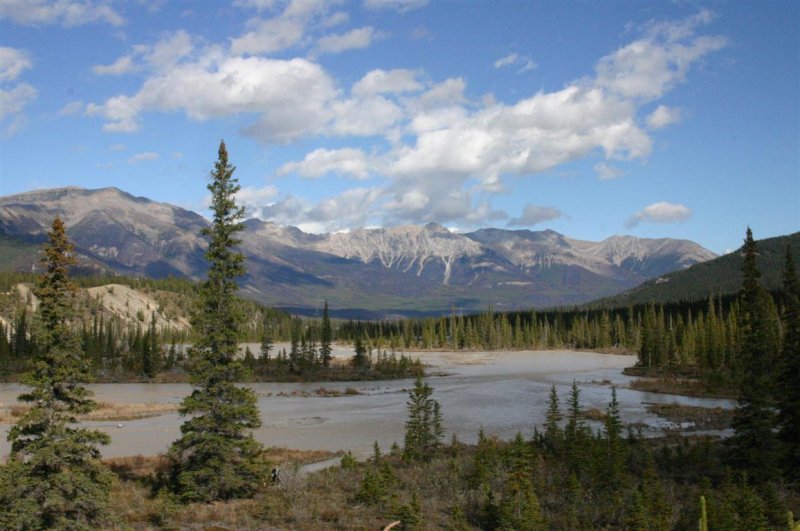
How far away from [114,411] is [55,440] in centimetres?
5117

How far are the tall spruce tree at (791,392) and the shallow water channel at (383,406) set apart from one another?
1771 cm

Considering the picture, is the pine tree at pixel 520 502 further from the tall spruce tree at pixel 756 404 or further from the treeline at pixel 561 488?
the tall spruce tree at pixel 756 404

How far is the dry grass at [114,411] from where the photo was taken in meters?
61.2

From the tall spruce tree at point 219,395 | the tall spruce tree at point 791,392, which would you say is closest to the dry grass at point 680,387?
the tall spruce tree at point 791,392

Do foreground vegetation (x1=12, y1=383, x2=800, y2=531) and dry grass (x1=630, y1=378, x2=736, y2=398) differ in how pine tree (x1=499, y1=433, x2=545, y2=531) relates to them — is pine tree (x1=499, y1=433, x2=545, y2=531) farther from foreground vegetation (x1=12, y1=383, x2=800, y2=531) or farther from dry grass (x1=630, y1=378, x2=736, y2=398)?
dry grass (x1=630, y1=378, x2=736, y2=398)

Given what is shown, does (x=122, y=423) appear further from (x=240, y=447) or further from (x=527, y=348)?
(x=527, y=348)

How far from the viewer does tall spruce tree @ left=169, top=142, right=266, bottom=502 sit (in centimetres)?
2613

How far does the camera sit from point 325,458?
4106cm

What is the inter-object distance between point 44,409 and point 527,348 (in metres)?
186

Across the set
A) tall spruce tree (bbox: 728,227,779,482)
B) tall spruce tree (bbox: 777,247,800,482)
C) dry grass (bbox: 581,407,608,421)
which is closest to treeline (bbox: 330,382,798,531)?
tall spruce tree (bbox: 728,227,779,482)

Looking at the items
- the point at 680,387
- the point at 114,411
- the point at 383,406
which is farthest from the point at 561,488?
the point at 680,387

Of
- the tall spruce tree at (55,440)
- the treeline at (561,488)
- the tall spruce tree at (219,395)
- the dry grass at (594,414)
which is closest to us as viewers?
the tall spruce tree at (55,440)

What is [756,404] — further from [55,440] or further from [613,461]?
[55,440]

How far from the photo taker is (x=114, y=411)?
223 ft
